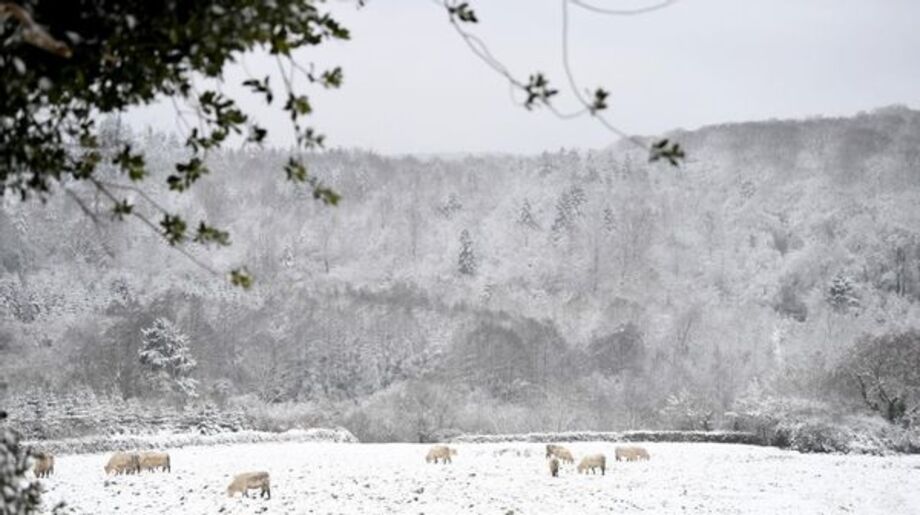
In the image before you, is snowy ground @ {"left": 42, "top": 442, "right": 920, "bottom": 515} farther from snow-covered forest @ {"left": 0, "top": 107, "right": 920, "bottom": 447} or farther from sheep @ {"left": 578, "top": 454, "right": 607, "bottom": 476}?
snow-covered forest @ {"left": 0, "top": 107, "right": 920, "bottom": 447}

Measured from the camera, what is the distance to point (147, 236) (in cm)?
15362

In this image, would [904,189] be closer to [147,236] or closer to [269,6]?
[147,236]

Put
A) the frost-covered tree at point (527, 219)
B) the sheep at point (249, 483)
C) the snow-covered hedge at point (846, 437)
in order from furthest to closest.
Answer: the frost-covered tree at point (527, 219), the snow-covered hedge at point (846, 437), the sheep at point (249, 483)

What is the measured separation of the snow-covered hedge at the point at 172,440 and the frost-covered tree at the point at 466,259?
102 metres

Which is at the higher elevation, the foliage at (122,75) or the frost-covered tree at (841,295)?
the foliage at (122,75)

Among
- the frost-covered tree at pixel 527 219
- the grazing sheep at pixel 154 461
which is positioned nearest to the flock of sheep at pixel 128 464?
the grazing sheep at pixel 154 461

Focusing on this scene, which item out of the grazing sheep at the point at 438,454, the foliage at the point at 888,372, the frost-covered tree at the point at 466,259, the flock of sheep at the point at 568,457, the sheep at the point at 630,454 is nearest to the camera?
the flock of sheep at the point at 568,457

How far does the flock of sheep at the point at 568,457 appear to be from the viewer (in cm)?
2516

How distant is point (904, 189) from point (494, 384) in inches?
4637

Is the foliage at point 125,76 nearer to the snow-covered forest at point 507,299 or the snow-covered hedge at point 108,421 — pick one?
the snow-covered hedge at point 108,421

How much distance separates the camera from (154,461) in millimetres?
24031

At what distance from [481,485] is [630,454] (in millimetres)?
9518

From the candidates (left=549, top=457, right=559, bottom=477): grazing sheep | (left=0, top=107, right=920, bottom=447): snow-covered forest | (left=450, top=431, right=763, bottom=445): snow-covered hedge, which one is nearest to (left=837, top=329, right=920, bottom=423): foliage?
(left=0, top=107, right=920, bottom=447): snow-covered forest

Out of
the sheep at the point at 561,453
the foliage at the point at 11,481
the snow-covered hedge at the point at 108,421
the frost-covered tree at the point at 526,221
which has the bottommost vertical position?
the snow-covered hedge at the point at 108,421
